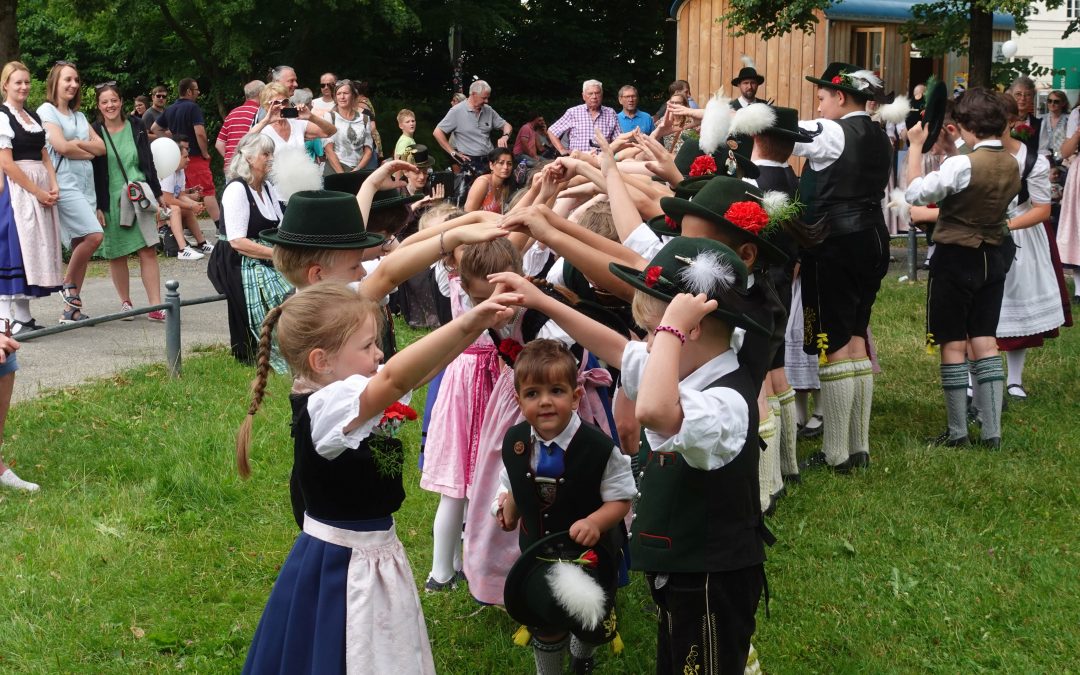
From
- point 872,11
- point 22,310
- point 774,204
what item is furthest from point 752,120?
point 872,11

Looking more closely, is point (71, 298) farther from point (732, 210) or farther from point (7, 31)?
point (732, 210)

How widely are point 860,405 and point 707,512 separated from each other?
11.9 ft

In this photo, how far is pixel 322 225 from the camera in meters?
4.11

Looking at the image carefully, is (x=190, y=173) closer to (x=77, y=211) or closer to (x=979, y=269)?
(x=77, y=211)

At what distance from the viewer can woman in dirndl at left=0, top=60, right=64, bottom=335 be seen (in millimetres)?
9305

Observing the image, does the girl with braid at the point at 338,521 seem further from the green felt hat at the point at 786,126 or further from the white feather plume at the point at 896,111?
the white feather plume at the point at 896,111

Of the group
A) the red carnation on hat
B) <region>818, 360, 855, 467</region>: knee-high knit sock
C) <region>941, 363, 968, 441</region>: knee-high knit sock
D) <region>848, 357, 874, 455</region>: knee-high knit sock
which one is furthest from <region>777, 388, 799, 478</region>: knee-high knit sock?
the red carnation on hat

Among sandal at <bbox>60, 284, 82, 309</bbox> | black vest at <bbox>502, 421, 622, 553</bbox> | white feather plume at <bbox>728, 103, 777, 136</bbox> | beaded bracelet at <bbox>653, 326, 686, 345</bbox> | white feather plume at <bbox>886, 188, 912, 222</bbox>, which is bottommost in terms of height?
sandal at <bbox>60, 284, 82, 309</bbox>

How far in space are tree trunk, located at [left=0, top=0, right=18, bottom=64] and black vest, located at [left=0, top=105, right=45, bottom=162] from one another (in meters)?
6.47

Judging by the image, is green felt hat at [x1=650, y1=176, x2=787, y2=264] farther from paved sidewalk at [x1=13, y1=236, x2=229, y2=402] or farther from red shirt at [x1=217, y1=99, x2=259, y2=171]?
red shirt at [x1=217, y1=99, x2=259, y2=171]

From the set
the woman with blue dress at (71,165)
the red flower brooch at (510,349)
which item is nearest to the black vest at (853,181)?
the red flower brooch at (510,349)

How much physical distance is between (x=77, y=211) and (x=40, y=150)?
654mm

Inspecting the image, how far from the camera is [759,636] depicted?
465 centimetres

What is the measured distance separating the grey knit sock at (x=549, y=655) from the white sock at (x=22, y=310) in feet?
23.9
